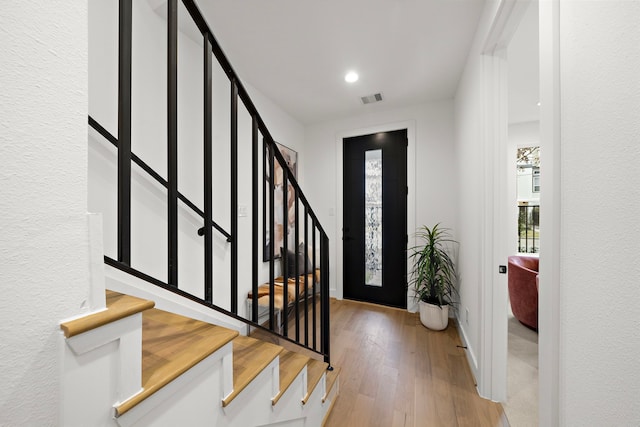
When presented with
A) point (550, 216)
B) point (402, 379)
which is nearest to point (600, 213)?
point (550, 216)

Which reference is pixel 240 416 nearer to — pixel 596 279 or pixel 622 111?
pixel 596 279

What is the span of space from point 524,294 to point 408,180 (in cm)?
175

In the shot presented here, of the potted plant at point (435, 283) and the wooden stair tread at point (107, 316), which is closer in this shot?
the wooden stair tread at point (107, 316)

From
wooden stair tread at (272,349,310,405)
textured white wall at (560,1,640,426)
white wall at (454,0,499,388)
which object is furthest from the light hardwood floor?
textured white wall at (560,1,640,426)

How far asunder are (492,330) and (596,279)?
1231mm

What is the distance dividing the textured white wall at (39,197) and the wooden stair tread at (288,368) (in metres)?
0.86

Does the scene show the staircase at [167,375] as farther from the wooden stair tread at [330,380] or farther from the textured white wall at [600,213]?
the textured white wall at [600,213]

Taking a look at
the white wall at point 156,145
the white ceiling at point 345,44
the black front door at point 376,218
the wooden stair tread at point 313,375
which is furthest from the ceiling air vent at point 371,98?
the wooden stair tread at point 313,375

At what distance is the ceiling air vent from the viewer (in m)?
2.82

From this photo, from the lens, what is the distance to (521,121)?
3682 mm

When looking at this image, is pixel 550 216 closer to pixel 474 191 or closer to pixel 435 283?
pixel 474 191

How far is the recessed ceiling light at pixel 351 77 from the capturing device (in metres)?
2.38

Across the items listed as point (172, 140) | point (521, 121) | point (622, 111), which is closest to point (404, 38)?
point (622, 111)

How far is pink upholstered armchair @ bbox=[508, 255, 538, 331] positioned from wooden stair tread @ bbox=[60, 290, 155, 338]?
3.15 metres
